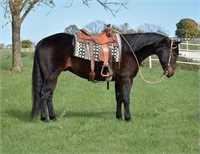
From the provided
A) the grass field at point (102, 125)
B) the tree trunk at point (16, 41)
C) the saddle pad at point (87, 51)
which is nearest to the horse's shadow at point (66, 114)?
the grass field at point (102, 125)

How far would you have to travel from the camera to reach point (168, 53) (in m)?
6.43

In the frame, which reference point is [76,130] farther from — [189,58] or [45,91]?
[189,58]

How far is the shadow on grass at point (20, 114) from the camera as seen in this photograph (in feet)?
21.6

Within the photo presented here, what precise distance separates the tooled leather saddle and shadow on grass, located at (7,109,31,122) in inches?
59.4

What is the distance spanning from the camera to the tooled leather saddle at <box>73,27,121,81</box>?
20.6 ft

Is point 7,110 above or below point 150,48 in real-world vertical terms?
below

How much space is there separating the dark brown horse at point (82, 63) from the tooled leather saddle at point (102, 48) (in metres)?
0.11

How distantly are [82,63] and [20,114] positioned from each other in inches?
70.1

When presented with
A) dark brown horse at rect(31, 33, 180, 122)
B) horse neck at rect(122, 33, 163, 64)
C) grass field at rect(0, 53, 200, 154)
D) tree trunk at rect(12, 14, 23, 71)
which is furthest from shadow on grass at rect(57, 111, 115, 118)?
tree trunk at rect(12, 14, 23, 71)

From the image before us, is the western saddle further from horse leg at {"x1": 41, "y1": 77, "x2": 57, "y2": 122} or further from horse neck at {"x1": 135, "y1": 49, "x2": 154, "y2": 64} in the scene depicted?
horse leg at {"x1": 41, "y1": 77, "x2": 57, "y2": 122}

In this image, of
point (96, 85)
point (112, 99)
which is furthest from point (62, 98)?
point (96, 85)

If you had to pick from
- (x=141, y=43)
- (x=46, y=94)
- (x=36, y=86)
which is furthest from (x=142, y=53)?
(x=36, y=86)

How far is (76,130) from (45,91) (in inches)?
44.4

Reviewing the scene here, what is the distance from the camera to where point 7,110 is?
7.44 metres
